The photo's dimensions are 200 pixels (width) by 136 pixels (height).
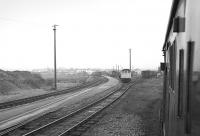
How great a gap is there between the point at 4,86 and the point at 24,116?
23205 mm

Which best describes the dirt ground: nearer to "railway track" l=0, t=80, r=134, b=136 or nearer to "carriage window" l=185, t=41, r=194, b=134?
"railway track" l=0, t=80, r=134, b=136

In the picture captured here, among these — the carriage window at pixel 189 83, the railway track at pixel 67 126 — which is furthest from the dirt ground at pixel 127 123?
the carriage window at pixel 189 83

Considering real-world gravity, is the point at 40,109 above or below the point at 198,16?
below

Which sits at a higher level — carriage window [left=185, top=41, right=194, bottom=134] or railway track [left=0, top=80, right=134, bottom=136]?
carriage window [left=185, top=41, right=194, bottom=134]

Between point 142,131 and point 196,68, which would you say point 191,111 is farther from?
point 142,131

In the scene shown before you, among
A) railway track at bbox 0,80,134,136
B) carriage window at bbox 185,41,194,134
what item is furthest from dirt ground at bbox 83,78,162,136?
carriage window at bbox 185,41,194,134

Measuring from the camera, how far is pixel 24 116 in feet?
47.6

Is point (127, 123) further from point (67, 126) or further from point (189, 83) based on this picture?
point (189, 83)

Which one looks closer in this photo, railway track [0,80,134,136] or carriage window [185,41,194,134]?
carriage window [185,41,194,134]

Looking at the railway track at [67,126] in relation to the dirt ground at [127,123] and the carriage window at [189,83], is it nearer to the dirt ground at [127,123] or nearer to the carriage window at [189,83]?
the dirt ground at [127,123]

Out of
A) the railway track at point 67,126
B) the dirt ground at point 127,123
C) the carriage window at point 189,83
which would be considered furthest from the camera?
the dirt ground at point 127,123

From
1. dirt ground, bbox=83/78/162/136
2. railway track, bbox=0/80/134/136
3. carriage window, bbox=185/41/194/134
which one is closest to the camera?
carriage window, bbox=185/41/194/134

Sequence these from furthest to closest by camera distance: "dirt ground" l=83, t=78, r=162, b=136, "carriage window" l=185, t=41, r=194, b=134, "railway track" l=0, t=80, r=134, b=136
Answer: "dirt ground" l=83, t=78, r=162, b=136, "railway track" l=0, t=80, r=134, b=136, "carriage window" l=185, t=41, r=194, b=134

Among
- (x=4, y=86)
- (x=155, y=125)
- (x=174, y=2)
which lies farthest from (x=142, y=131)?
(x=4, y=86)
